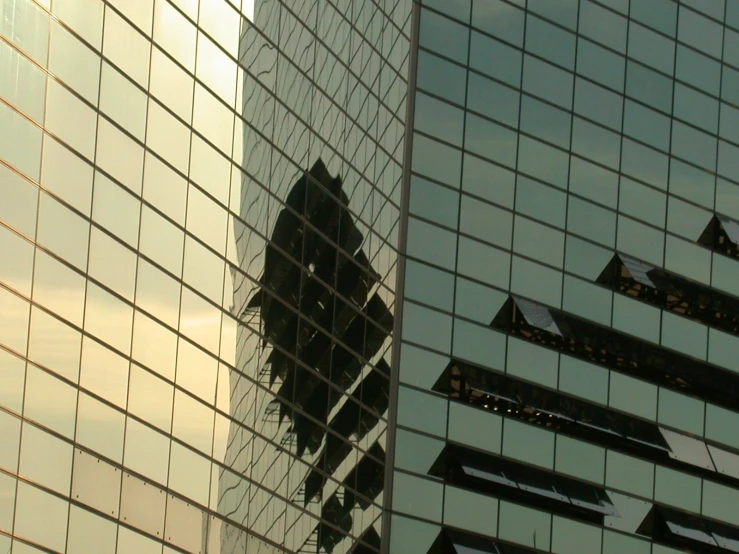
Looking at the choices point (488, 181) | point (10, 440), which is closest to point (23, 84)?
point (10, 440)

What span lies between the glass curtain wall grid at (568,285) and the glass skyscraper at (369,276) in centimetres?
10

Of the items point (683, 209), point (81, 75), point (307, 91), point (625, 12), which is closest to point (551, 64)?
point (625, 12)

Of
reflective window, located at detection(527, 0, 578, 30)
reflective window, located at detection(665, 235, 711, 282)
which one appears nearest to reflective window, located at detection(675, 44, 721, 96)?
reflective window, located at detection(527, 0, 578, 30)

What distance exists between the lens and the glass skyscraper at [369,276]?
28.3 m

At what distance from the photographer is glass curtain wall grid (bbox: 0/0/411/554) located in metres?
27.2

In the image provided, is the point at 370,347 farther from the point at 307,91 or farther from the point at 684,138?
the point at 684,138

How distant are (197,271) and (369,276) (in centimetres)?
771

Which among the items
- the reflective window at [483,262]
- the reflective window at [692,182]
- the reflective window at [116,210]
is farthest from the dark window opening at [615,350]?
the reflective window at [116,210]

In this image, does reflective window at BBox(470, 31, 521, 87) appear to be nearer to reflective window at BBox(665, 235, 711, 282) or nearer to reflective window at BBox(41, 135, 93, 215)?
reflective window at BBox(665, 235, 711, 282)

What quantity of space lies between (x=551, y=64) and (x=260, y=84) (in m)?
11.2

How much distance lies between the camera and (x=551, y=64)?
42.7 m

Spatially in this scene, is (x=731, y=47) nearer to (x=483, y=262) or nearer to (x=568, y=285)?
(x=568, y=285)

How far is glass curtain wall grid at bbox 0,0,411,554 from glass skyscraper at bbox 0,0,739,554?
0.25 feet

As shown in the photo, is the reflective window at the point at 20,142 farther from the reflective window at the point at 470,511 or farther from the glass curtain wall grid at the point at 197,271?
the reflective window at the point at 470,511
